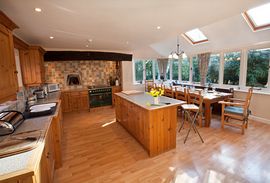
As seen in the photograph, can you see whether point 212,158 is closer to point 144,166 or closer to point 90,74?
point 144,166

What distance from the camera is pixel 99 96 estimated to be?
18.0 feet

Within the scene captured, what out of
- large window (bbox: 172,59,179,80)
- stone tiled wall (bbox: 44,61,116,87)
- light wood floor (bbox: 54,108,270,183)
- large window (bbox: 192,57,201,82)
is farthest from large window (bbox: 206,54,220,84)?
stone tiled wall (bbox: 44,61,116,87)

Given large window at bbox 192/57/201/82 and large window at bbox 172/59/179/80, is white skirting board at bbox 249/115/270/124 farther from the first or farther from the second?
large window at bbox 172/59/179/80

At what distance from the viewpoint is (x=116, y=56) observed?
5609mm

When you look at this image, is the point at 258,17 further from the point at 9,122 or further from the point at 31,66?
the point at 31,66

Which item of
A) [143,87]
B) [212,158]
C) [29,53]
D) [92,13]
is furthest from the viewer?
[143,87]

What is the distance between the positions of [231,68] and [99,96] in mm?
4742

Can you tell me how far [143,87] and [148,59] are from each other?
4.51 feet

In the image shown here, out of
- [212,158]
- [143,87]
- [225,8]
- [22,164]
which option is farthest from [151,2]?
[143,87]

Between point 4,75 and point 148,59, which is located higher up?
point 148,59

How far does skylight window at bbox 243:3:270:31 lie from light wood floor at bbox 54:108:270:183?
253 centimetres

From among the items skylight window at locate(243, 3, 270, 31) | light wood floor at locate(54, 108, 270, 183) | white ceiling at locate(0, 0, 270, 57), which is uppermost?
skylight window at locate(243, 3, 270, 31)

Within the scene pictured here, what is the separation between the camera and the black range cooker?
5344 mm

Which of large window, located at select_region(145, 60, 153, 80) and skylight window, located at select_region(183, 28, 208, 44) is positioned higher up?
skylight window, located at select_region(183, 28, 208, 44)
